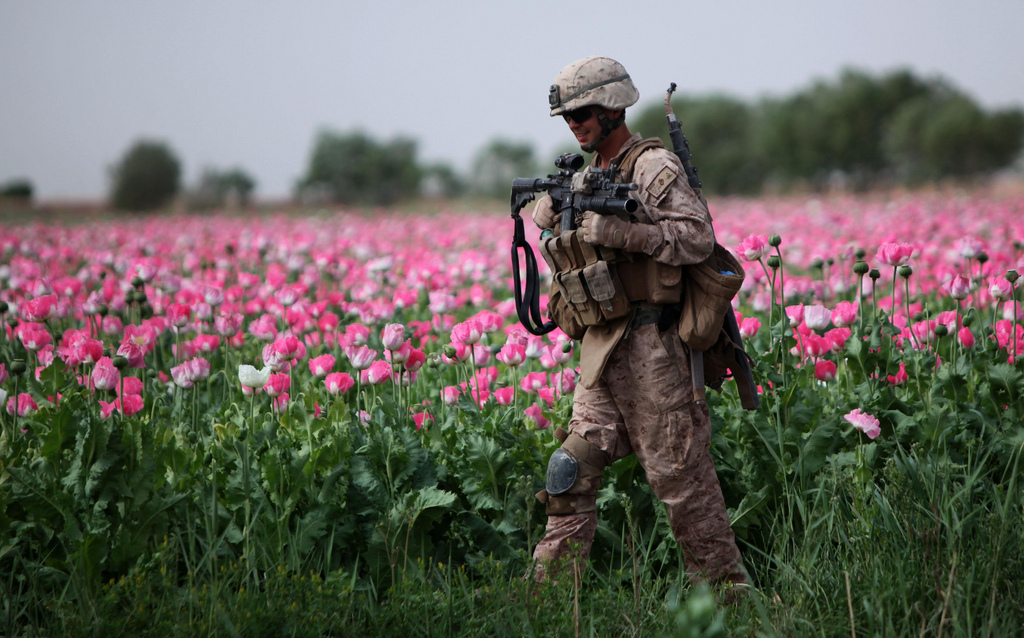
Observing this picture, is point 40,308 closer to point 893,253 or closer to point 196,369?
point 196,369

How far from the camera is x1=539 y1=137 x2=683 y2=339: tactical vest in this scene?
2.80 m

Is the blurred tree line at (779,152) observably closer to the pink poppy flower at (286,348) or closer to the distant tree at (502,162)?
the distant tree at (502,162)

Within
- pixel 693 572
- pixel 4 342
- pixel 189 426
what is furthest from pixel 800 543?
pixel 4 342

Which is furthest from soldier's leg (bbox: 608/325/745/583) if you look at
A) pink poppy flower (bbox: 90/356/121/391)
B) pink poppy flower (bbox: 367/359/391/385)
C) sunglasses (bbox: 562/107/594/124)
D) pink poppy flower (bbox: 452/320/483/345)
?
pink poppy flower (bbox: 90/356/121/391)

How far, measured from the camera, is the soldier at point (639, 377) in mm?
2826

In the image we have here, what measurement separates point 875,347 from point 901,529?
126 centimetres

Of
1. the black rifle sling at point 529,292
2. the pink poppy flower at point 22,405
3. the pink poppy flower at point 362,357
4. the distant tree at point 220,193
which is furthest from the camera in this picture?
the distant tree at point 220,193

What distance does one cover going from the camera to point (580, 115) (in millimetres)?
2898

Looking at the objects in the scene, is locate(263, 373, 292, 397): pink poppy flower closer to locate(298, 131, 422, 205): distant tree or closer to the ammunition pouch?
the ammunition pouch

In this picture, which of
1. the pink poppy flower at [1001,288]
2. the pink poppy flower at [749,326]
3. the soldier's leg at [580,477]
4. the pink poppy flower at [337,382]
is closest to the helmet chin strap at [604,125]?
the soldier's leg at [580,477]

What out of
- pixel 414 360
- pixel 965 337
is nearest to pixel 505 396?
pixel 414 360

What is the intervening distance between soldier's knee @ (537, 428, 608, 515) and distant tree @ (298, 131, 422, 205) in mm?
30631

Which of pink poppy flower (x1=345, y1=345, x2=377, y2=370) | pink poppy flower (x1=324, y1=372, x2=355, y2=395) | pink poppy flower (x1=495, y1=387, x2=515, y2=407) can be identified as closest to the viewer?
pink poppy flower (x1=345, y1=345, x2=377, y2=370)

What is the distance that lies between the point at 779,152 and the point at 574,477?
37.1 metres
